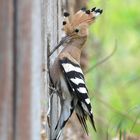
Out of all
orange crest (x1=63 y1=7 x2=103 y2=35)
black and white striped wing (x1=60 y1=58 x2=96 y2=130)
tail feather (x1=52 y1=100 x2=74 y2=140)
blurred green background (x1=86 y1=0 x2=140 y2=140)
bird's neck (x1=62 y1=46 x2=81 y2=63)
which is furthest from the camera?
blurred green background (x1=86 y1=0 x2=140 y2=140)

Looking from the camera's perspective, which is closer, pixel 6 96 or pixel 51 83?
pixel 6 96

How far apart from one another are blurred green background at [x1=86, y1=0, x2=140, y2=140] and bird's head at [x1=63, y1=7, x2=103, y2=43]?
306 centimetres

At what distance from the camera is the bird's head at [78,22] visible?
464 cm

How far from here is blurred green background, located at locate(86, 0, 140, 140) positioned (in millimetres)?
8625

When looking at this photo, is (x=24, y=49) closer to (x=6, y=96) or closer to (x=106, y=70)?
(x=6, y=96)

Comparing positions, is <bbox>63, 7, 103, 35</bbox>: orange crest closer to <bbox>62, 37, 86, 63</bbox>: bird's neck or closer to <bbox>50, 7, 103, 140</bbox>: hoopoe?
<bbox>50, 7, 103, 140</bbox>: hoopoe

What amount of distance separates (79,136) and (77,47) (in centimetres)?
223

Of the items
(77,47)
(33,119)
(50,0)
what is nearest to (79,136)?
(77,47)

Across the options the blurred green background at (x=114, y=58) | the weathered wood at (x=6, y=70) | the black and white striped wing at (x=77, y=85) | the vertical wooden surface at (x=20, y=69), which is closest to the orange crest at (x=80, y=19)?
the black and white striped wing at (x=77, y=85)

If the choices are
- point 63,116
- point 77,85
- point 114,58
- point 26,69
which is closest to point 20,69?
point 26,69

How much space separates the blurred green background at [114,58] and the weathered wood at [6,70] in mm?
4371

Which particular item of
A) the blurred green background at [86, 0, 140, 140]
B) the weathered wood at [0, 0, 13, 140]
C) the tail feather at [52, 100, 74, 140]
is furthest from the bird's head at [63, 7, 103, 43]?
the blurred green background at [86, 0, 140, 140]

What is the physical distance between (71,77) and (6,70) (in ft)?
3.60

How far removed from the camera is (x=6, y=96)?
133 inches
